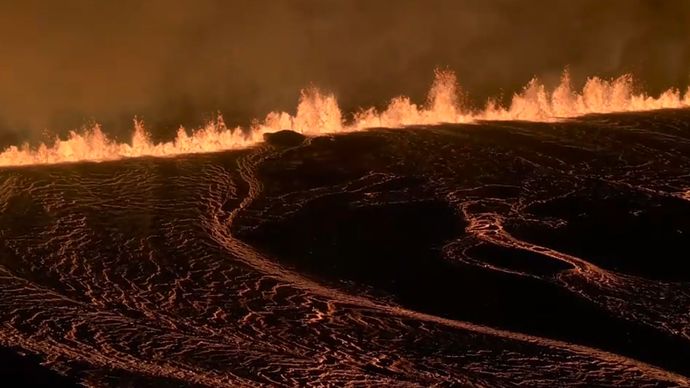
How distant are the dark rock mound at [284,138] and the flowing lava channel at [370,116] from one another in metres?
0.28

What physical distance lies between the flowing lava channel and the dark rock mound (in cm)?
28

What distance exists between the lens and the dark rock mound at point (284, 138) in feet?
51.5

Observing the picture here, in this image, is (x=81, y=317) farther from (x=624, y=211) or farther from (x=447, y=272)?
(x=624, y=211)

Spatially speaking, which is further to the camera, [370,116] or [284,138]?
[370,116]

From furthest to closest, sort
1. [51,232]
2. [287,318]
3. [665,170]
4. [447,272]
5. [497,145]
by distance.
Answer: [497,145], [665,170], [51,232], [447,272], [287,318]

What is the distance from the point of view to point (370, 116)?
57.4ft

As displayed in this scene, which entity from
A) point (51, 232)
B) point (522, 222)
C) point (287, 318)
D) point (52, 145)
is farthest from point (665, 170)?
point (52, 145)

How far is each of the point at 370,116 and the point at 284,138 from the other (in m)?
2.27

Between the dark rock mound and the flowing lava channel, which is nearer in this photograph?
the flowing lava channel

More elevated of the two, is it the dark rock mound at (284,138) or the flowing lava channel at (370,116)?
the flowing lava channel at (370,116)

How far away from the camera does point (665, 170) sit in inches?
523

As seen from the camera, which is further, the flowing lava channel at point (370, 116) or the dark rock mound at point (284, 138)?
the dark rock mound at point (284, 138)

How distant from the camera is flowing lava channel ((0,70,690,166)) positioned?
50.5 ft

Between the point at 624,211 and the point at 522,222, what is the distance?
4.68 feet
